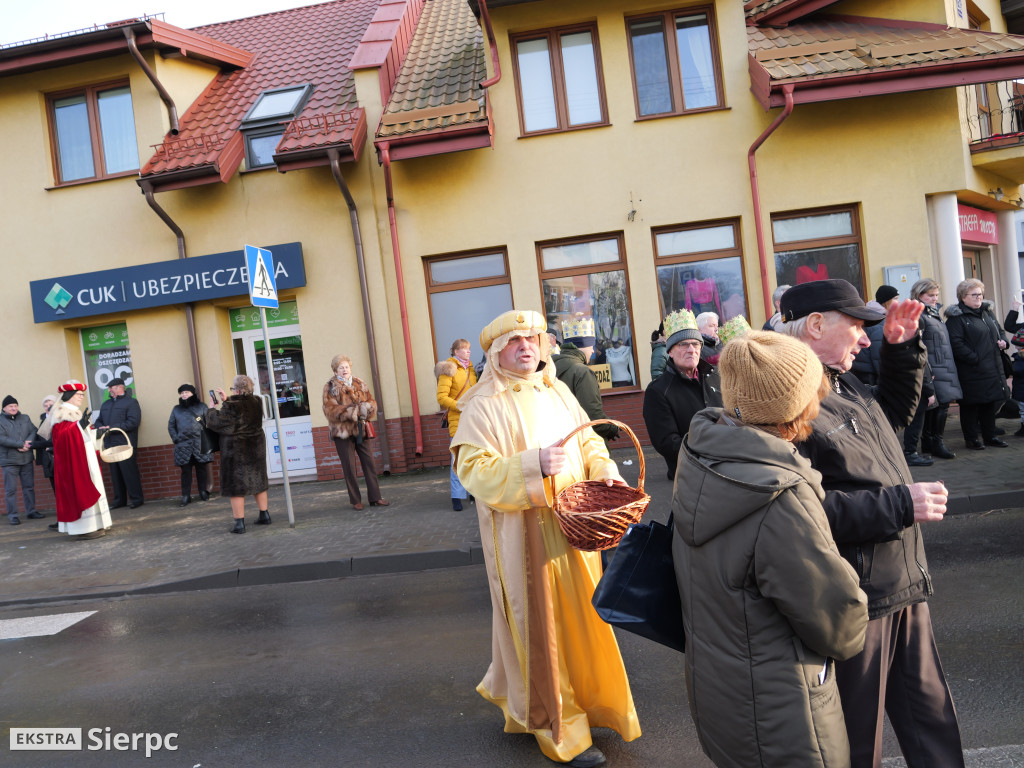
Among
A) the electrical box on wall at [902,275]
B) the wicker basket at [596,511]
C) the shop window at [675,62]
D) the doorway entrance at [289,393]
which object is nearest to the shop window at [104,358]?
the doorway entrance at [289,393]

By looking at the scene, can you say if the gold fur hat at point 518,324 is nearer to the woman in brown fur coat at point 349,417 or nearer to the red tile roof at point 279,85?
the woman in brown fur coat at point 349,417

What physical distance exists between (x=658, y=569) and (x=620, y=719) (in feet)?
4.52

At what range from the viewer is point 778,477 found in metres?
1.97

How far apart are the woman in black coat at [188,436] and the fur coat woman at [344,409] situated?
2880 millimetres

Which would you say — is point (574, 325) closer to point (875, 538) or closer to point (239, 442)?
point (239, 442)

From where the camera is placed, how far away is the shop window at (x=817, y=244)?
11.7 m

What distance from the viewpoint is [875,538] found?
235 centimetres

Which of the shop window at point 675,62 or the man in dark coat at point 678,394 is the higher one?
the shop window at point 675,62

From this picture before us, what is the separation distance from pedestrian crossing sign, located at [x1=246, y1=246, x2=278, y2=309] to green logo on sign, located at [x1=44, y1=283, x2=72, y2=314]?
17.6 ft

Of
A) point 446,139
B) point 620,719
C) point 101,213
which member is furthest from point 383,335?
point 620,719

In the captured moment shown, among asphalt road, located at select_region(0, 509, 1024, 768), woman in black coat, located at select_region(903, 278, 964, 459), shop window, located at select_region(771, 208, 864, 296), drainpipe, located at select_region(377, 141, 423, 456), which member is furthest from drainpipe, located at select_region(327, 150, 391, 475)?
woman in black coat, located at select_region(903, 278, 964, 459)

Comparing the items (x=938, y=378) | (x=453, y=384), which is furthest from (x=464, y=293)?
Answer: (x=938, y=378)

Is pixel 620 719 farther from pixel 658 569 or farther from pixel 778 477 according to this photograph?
pixel 778 477

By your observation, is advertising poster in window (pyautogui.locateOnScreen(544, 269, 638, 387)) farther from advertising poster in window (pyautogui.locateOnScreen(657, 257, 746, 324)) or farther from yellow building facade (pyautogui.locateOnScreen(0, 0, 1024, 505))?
advertising poster in window (pyautogui.locateOnScreen(657, 257, 746, 324))
